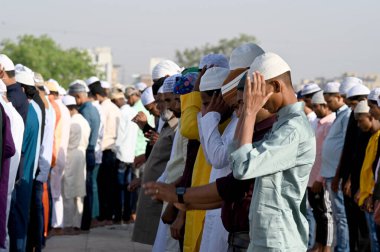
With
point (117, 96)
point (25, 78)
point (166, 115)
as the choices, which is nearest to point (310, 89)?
point (25, 78)

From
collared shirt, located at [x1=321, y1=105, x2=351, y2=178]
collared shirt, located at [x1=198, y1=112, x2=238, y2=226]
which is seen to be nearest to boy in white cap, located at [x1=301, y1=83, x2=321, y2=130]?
collared shirt, located at [x1=321, y1=105, x2=351, y2=178]

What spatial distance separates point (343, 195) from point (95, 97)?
522cm

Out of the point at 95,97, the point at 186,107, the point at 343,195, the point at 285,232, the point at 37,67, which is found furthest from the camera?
the point at 37,67

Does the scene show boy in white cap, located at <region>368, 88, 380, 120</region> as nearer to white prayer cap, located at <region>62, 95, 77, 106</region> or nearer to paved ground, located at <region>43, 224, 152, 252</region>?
paved ground, located at <region>43, 224, 152, 252</region>

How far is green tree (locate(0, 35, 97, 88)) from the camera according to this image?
102000 mm

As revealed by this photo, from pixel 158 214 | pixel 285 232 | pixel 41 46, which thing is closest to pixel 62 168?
pixel 158 214

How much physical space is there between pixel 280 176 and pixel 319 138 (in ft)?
25.9

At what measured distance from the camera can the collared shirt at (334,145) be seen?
38.0 ft

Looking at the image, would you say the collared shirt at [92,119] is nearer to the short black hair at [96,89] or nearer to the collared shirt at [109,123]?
the collared shirt at [109,123]

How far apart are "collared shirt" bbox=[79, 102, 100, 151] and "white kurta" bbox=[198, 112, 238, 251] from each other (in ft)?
27.1

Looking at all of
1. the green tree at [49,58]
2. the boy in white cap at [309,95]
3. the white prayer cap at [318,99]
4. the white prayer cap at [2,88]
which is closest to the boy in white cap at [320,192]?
the white prayer cap at [318,99]

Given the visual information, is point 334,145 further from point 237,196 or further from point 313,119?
point 237,196

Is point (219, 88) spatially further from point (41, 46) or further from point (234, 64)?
point (41, 46)

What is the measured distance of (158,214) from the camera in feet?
27.0
